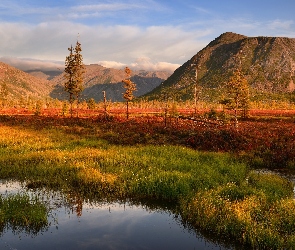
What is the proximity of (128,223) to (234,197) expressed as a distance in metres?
4.60

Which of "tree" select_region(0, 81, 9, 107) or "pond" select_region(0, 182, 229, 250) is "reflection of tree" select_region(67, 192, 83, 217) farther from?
"tree" select_region(0, 81, 9, 107)

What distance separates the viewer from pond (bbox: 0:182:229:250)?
9.69 m

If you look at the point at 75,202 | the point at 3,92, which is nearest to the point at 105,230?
the point at 75,202

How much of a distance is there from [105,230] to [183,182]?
16.3 ft

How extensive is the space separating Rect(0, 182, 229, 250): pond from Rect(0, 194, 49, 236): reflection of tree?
209 mm

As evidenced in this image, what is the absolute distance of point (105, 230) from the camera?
1083 cm

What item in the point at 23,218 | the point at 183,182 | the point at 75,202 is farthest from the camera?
the point at 183,182

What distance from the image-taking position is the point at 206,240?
10.0 metres

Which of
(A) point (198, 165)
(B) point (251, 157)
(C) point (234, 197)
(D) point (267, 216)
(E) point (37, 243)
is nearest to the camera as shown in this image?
(E) point (37, 243)

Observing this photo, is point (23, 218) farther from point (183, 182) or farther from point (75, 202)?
point (183, 182)

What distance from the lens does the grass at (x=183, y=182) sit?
10078mm

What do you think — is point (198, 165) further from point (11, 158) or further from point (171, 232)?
point (11, 158)

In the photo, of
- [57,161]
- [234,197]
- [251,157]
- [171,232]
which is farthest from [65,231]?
[251,157]

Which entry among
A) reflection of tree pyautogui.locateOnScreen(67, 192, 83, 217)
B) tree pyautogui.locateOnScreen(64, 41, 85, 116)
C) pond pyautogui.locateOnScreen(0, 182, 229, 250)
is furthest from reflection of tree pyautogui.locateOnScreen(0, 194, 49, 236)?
tree pyautogui.locateOnScreen(64, 41, 85, 116)
